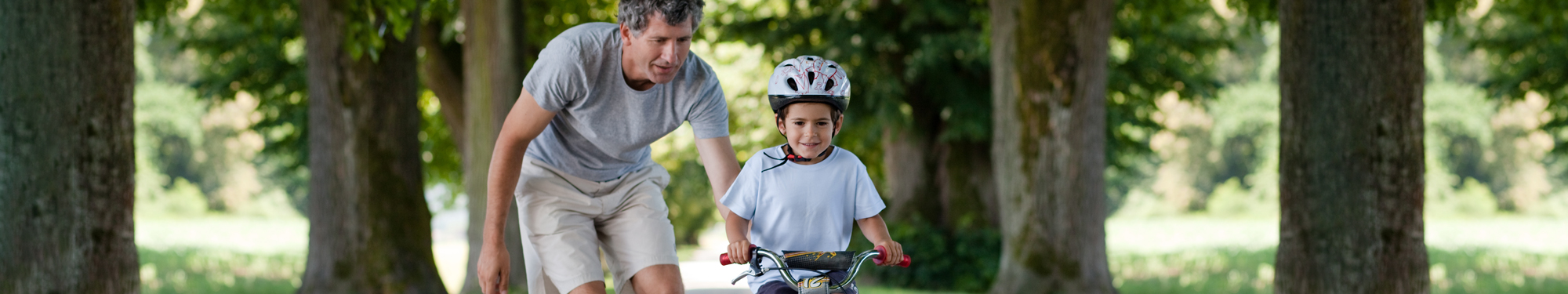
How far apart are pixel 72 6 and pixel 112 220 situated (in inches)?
39.6

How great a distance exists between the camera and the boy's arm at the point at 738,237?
3.04 metres

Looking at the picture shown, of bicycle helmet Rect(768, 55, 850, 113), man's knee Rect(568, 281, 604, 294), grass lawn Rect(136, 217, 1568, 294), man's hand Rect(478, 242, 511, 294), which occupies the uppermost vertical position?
bicycle helmet Rect(768, 55, 850, 113)

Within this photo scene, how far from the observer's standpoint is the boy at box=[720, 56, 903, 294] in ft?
10.3

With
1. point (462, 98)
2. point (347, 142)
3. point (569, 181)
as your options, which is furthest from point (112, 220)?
point (462, 98)

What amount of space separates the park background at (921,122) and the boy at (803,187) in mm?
6098

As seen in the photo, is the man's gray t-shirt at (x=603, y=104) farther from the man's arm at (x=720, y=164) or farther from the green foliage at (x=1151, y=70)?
the green foliage at (x=1151, y=70)

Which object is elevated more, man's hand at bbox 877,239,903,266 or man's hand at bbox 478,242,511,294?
man's hand at bbox 877,239,903,266

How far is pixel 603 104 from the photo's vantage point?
140 inches

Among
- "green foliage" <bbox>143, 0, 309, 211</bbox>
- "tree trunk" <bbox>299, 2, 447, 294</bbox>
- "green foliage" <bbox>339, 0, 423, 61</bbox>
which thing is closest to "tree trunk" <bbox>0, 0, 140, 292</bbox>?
"green foliage" <bbox>339, 0, 423, 61</bbox>

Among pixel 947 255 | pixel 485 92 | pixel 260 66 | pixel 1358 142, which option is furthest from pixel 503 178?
pixel 260 66

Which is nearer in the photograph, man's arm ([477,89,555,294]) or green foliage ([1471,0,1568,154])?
man's arm ([477,89,555,294])

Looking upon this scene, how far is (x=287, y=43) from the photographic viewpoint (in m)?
16.7

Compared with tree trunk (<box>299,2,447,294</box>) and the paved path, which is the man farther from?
tree trunk (<box>299,2,447,294</box>)

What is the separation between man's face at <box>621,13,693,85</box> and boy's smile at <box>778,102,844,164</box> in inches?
13.7
